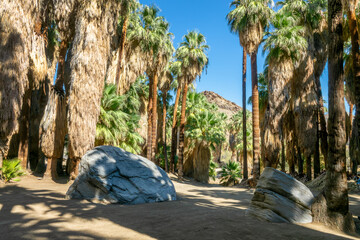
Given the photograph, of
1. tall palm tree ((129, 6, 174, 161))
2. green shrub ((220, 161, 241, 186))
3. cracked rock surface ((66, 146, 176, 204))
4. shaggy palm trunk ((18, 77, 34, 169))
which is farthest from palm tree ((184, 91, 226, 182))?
cracked rock surface ((66, 146, 176, 204))

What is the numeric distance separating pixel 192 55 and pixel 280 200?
19.4 m

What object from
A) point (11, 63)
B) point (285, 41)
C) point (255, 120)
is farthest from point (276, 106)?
point (11, 63)

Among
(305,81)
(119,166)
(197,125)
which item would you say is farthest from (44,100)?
(305,81)

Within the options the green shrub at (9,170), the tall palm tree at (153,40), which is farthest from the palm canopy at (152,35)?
the green shrub at (9,170)

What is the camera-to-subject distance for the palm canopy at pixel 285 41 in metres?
15.5

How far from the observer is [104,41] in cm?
1191

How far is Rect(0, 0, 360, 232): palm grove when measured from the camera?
363 inches

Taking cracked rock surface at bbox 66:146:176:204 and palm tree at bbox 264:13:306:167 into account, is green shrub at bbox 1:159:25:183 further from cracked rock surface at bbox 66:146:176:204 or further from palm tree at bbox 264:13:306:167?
palm tree at bbox 264:13:306:167

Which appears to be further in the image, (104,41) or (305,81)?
(305,81)

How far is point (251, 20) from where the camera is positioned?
16.3 meters

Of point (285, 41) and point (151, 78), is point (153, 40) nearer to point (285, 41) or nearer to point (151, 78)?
point (151, 78)

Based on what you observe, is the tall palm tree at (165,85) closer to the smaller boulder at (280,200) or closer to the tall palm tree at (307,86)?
the tall palm tree at (307,86)

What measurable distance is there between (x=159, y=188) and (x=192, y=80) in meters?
17.2

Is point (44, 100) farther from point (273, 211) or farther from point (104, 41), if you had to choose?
point (273, 211)
